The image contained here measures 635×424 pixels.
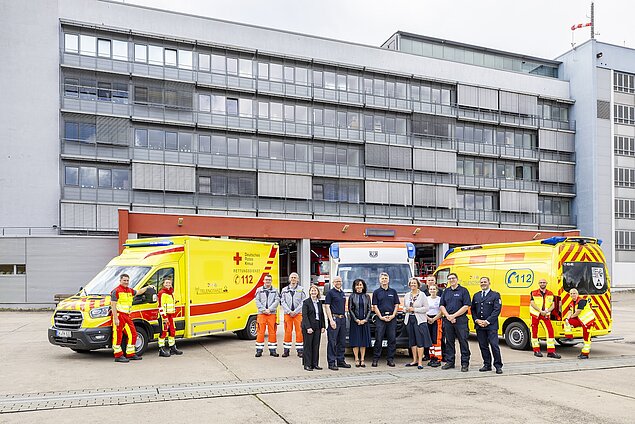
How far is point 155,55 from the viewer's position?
36250mm

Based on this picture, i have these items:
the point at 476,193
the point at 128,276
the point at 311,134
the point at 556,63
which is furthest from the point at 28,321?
the point at 556,63

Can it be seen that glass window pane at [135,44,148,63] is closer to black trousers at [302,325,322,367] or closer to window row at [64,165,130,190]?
window row at [64,165,130,190]

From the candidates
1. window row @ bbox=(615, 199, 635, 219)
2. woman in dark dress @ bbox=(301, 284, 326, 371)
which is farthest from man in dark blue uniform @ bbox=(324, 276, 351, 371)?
window row @ bbox=(615, 199, 635, 219)

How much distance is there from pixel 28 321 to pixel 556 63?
4258cm

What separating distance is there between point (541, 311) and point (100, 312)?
983 cm

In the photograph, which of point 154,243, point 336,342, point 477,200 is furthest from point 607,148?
point 336,342

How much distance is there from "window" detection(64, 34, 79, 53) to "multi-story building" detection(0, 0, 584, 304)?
12 centimetres

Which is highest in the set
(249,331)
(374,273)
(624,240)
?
(624,240)

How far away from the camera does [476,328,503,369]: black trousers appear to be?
11.9 metres

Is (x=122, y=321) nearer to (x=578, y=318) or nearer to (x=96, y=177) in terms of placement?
(x=578, y=318)

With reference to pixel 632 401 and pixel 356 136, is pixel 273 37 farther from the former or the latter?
pixel 632 401

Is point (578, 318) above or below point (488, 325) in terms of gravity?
below

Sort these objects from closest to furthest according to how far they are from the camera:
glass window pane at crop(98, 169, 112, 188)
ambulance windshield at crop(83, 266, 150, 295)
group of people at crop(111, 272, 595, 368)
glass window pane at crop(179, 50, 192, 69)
Result: 1. group of people at crop(111, 272, 595, 368)
2. ambulance windshield at crop(83, 266, 150, 295)
3. glass window pane at crop(98, 169, 112, 188)
4. glass window pane at crop(179, 50, 192, 69)

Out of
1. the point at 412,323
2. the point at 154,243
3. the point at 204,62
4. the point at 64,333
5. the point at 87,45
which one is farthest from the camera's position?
the point at 204,62
